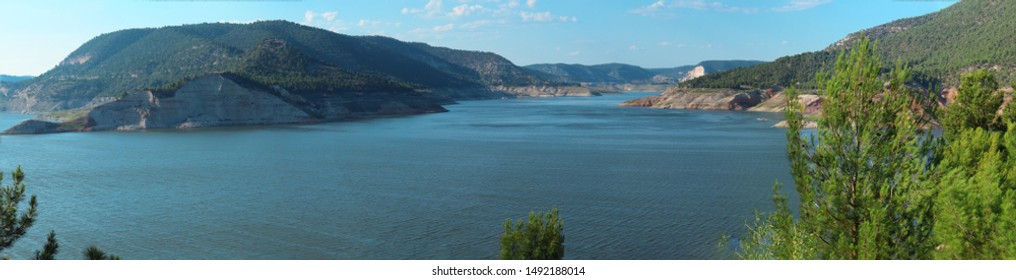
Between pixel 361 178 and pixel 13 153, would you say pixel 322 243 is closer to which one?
pixel 361 178

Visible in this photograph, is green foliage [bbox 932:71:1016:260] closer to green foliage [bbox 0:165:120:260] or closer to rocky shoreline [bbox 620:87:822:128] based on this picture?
green foliage [bbox 0:165:120:260]

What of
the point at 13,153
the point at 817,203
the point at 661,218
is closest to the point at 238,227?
the point at 661,218

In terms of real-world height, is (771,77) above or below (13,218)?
above

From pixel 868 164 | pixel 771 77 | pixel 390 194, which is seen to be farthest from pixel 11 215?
pixel 771 77

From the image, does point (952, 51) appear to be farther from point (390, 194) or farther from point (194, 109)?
point (194, 109)

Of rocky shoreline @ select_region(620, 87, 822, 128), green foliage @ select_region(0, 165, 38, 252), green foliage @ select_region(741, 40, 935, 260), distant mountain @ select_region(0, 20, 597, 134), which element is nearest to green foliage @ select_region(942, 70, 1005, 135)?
green foliage @ select_region(741, 40, 935, 260)

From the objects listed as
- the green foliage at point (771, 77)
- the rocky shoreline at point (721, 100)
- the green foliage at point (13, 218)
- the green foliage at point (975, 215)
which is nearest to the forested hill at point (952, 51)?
the green foliage at point (771, 77)
